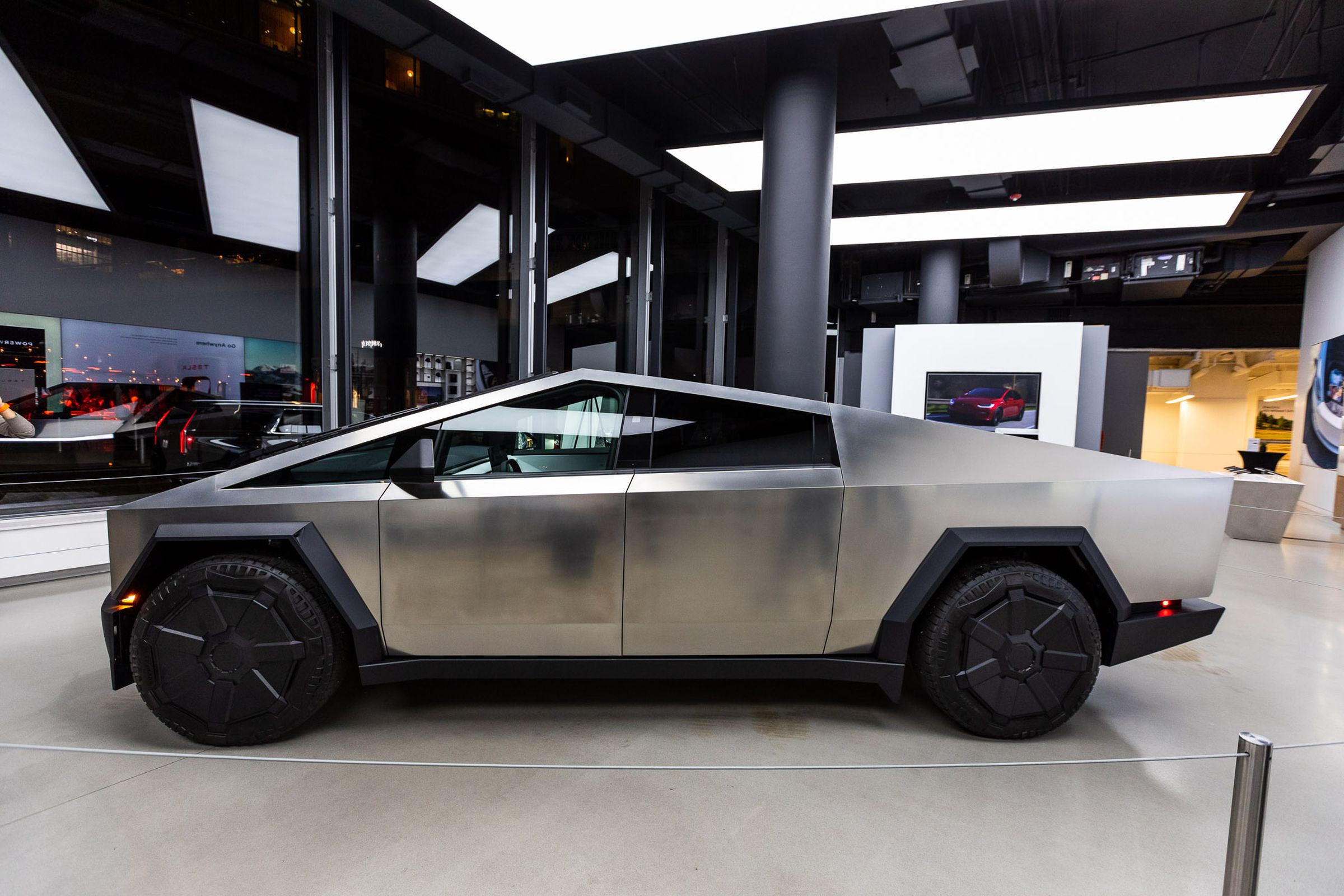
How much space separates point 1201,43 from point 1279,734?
688 cm

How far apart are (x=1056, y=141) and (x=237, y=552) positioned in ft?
18.1

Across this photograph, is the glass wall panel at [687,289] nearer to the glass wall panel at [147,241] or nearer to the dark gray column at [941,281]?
the dark gray column at [941,281]

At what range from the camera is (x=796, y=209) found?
14.0 ft

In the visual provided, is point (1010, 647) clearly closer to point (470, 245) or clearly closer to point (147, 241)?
point (470, 245)

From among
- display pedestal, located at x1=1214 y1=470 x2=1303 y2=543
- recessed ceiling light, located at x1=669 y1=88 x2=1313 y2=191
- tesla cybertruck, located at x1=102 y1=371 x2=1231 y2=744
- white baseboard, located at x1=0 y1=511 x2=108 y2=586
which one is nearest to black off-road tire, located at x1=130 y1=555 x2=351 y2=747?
tesla cybertruck, located at x1=102 y1=371 x2=1231 y2=744

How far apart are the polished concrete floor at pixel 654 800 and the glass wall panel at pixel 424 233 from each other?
128 inches

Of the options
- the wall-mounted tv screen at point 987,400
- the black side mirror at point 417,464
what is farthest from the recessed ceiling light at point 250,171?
the wall-mounted tv screen at point 987,400

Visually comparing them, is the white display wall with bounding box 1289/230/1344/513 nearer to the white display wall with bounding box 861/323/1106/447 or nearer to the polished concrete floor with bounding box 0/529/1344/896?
the white display wall with bounding box 861/323/1106/447

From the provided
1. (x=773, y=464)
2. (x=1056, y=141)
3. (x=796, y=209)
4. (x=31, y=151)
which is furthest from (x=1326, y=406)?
(x=31, y=151)

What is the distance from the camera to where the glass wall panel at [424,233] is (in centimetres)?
494

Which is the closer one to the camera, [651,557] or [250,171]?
[651,557]

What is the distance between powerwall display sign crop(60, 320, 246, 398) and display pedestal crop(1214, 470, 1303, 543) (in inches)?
342

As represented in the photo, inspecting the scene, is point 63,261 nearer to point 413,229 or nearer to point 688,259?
point 413,229

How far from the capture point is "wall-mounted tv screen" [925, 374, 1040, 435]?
7.70 m
